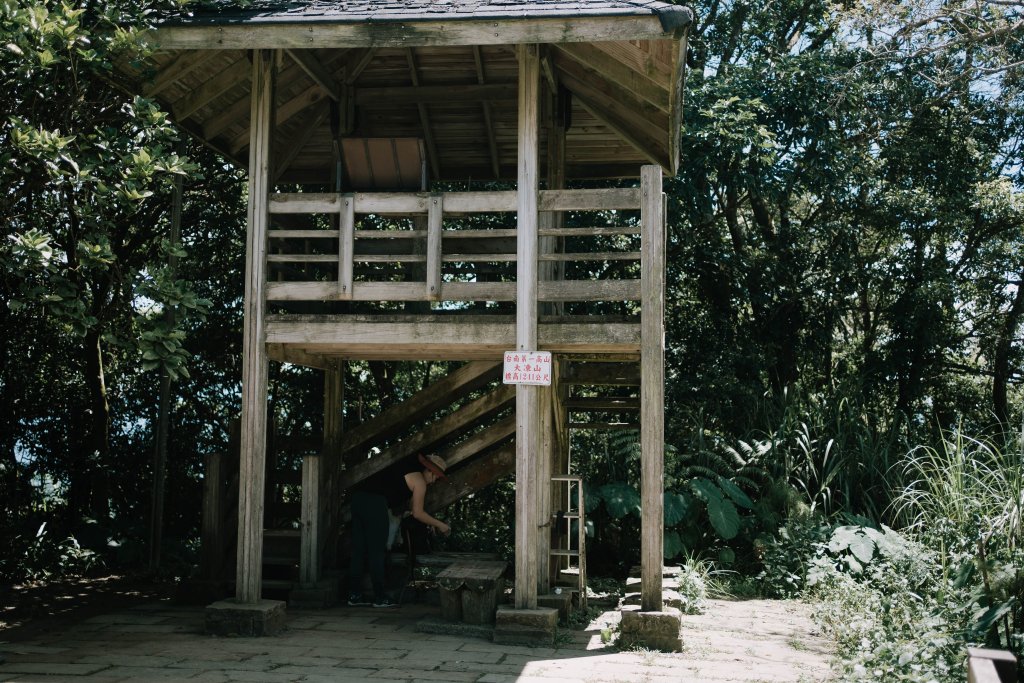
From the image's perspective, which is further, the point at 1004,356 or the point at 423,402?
the point at 1004,356

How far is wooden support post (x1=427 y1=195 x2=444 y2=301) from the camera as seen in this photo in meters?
7.86

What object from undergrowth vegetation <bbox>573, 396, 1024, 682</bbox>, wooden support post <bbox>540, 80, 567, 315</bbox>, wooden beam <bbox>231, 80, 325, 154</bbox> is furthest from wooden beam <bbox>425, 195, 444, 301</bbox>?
undergrowth vegetation <bbox>573, 396, 1024, 682</bbox>

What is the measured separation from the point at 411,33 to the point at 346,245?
1744 mm

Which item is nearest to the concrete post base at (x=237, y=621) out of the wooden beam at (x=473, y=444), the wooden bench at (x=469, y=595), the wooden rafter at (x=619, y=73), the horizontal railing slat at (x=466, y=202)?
the wooden bench at (x=469, y=595)

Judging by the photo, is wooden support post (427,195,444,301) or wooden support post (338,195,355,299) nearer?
wooden support post (427,195,444,301)

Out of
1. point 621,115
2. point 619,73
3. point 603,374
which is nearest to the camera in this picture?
point 619,73

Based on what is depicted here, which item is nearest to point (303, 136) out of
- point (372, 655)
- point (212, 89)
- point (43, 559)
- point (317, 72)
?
point (317, 72)

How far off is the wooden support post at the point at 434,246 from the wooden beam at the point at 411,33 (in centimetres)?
126

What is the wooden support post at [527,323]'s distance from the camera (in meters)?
7.58

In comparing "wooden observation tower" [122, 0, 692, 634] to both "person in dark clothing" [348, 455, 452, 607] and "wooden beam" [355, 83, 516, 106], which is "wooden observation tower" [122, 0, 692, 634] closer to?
"wooden beam" [355, 83, 516, 106]

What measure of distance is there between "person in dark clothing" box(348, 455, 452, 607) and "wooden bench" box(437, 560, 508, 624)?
3.95 feet

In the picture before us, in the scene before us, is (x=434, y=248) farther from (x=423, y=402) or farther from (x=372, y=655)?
(x=372, y=655)

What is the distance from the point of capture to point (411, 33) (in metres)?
7.36

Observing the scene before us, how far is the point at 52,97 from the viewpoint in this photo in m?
7.20
